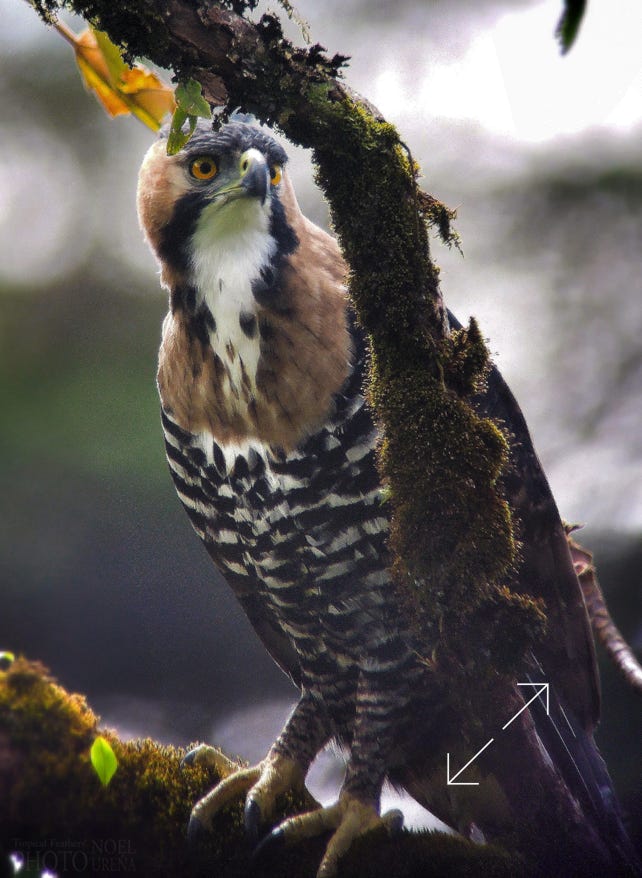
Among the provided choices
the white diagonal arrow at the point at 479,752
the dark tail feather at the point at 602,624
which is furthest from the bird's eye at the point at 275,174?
the white diagonal arrow at the point at 479,752

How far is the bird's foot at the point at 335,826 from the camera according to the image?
1.33 m

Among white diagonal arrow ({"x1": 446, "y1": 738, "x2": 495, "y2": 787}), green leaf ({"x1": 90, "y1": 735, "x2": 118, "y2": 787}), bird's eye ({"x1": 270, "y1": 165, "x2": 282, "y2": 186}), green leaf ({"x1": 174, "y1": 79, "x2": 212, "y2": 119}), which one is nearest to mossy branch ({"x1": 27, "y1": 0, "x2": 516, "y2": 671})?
green leaf ({"x1": 174, "y1": 79, "x2": 212, "y2": 119})

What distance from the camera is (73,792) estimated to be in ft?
4.17

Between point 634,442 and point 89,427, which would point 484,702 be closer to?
point 634,442

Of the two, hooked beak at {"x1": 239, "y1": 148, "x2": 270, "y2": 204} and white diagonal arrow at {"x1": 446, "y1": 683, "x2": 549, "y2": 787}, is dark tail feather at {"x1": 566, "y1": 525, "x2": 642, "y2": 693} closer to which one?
white diagonal arrow at {"x1": 446, "y1": 683, "x2": 549, "y2": 787}

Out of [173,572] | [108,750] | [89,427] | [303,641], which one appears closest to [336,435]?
[303,641]

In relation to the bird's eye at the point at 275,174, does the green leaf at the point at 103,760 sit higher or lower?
lower

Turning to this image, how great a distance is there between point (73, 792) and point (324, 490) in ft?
2.15

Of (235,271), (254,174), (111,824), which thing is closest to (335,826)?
(111,824)

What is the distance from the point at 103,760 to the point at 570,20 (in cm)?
125

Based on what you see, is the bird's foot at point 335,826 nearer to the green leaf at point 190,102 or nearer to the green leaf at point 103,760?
the green leaf at point 103,760

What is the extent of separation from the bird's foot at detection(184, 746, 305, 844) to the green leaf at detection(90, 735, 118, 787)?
Answer: 179 millimetres

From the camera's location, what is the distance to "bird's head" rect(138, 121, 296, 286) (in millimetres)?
1343

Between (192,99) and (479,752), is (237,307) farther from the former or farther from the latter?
(479,752)
